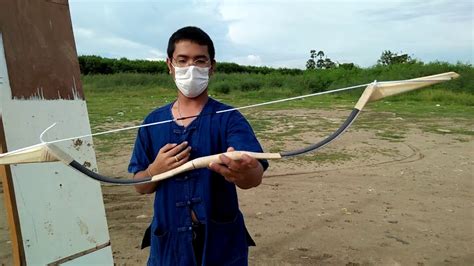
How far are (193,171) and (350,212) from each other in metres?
3.42

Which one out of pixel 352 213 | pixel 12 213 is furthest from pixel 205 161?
pixel 352 213

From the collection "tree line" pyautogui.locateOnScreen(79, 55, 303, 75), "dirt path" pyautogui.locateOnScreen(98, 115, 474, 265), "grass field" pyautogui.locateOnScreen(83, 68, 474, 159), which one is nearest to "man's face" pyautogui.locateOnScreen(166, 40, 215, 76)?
"dirt path" pyautogui.locateOnScreen(98, 115, 474, 265)

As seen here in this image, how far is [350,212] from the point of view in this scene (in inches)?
190

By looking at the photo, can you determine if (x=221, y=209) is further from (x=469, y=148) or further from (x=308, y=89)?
(x=308, y=89)

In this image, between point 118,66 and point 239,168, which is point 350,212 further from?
point 118,66

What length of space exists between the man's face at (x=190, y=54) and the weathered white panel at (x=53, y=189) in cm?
119

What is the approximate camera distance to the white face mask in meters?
1.80

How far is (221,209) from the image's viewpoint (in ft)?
6.01

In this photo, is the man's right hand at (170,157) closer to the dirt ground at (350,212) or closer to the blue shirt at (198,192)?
the blue shirt at (198,192)

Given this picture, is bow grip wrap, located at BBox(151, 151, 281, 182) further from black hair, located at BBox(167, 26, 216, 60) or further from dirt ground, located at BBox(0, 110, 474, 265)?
dirt ground, located at BBox(0, 110, 474, 265)

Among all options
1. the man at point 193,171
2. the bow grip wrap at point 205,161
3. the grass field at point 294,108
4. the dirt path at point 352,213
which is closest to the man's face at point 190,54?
the man at point 193,171

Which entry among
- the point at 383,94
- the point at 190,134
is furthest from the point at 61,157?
the point at 383,94

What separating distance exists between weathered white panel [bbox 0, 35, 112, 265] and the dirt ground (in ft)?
2.89

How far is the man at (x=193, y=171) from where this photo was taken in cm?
178
